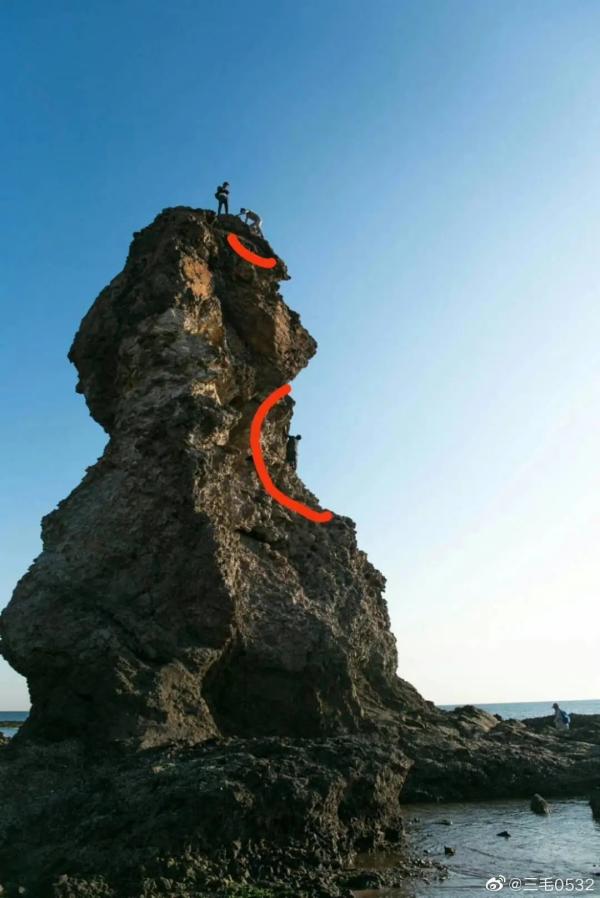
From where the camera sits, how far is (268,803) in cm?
1052

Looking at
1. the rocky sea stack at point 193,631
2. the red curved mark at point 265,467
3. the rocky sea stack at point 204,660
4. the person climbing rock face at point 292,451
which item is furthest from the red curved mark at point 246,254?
the person climbing rock face at point 292,451

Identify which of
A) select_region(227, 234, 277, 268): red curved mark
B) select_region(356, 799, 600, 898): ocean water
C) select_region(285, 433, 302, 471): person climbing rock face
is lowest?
select_region(356, 799, 600, 898): ocean water

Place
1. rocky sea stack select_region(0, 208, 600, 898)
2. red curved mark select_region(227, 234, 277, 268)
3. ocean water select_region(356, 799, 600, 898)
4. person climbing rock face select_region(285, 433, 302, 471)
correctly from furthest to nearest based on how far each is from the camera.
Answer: person climbing rock face select_region(285, 433, 302, 471)
red curved mark select_region(227, 234, 277, 268)
ocean water select_region(356, 799, 600, 898)
rocky sea stack select_region(0, 208, 600, 898)

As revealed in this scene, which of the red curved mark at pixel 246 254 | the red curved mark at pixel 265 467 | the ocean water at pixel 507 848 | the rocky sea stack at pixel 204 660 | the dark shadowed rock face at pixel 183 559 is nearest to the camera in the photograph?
the rocky sea stack at pixel 204 660

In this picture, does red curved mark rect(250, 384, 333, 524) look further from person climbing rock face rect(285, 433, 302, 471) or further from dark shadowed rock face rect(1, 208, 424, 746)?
person climbing rock face rect(285, 433, 302, 471)

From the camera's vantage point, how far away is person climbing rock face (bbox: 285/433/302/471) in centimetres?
2622

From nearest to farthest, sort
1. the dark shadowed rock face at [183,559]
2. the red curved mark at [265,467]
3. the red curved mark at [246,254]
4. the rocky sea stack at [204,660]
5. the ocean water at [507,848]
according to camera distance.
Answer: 1. the rocky sea stack at [204,660]
2. the ocean water at [507,848]
3. the dark shadowed rock face at [183,559]
4. the red curved mark at [265,467]
5. the red curved mark at [246,254]

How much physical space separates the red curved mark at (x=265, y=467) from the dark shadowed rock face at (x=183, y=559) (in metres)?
0.27

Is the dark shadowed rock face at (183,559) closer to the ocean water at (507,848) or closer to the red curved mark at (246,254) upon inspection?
the red curved mark at (246,254)

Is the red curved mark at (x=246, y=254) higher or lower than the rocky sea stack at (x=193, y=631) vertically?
higher

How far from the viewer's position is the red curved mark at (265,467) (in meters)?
22.5

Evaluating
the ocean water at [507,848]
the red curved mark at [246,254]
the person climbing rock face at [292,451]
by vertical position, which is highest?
the red curved mark at [246,254]

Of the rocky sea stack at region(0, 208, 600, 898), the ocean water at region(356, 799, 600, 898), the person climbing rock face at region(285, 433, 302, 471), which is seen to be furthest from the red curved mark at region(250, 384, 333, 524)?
the ocean water at region(356, 799, 600, 898)

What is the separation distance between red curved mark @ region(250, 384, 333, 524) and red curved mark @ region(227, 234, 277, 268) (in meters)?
4.03
